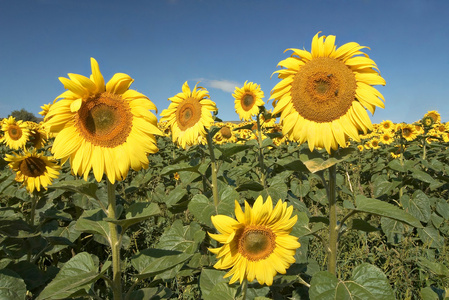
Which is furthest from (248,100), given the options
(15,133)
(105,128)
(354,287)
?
(15,133)

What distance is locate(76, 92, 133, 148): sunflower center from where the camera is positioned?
184 centimetres

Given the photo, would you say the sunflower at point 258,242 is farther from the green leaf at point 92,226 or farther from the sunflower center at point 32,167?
the sunflower center at point 32,167

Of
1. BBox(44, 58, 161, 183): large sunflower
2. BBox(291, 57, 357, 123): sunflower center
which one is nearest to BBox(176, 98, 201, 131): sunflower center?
BBox(44, 58, 161, 183): large sunflower

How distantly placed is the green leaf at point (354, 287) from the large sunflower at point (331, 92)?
0.78 meters

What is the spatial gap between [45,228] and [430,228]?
15.7 feet

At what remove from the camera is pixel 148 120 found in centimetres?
192

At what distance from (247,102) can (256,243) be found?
12.8 ft

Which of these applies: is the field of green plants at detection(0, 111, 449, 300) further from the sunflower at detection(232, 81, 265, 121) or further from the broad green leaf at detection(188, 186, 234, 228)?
the sunflower at detection(232, 81, 265, 121)

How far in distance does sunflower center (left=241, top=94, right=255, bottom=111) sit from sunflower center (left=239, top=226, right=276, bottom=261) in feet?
12.1

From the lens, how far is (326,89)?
6.47 feet

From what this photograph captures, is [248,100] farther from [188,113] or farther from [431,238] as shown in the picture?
[431,238]

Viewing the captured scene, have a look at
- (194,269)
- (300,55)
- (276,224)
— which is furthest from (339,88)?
(194,269)

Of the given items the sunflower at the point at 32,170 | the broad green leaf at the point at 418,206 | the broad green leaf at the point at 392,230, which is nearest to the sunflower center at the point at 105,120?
the sunflower at the point at 32,170

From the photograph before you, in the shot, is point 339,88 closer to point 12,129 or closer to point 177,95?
point 177,95
